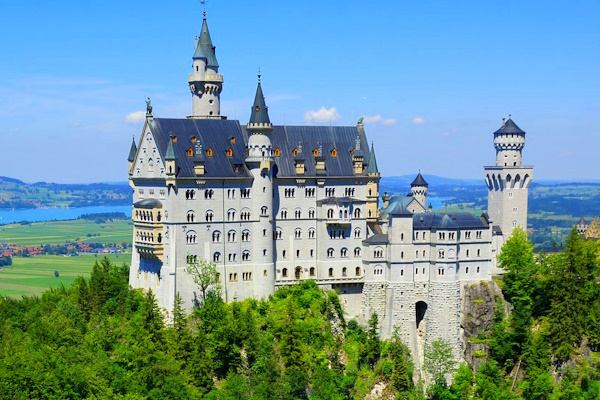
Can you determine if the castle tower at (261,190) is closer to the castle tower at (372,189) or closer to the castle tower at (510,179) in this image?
the castle tower at (372,189)

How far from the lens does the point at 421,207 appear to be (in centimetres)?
12038

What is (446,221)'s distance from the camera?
11106 cm

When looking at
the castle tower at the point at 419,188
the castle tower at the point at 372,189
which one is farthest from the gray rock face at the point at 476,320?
the castle tower at the point at 419,188

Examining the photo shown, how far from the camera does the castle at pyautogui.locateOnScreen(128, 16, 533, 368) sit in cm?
10300

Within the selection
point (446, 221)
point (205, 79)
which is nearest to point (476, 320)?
point (446, 221)

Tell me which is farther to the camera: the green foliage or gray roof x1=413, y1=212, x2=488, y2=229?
gray roof x1=413, y1=212, x2=488, y2=229

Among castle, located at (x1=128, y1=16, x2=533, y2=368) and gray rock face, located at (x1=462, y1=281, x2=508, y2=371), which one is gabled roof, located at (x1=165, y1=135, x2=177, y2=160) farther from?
gray rock face, located at (x1=462, y1=281, x2=508, y2=371)

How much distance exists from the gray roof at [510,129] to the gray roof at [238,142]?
19179 millimetres

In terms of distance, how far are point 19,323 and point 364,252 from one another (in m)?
41.7

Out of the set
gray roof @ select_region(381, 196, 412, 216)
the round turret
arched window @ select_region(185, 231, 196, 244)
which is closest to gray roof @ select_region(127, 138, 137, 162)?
arched window @ select_region(185, 231, 196, 244)

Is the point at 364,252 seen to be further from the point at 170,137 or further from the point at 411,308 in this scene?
the point at 170,137

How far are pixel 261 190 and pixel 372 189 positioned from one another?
1573 centimetres

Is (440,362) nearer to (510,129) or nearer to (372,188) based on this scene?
(372,188)

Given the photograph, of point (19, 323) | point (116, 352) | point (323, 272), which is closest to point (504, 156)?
point (323, 272)
